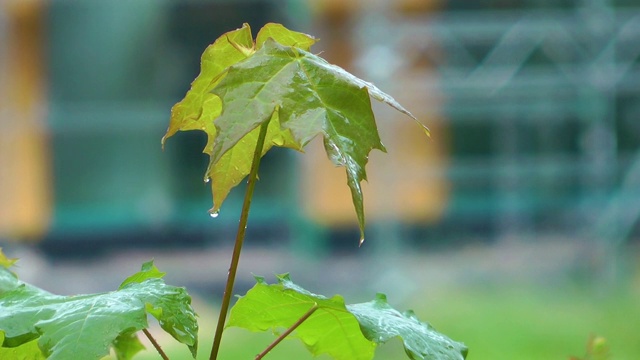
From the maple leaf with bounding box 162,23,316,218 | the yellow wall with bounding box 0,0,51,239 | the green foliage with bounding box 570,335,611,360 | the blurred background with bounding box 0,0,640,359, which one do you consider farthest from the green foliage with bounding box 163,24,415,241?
the yellow wall with bounding box 0,0,51,239

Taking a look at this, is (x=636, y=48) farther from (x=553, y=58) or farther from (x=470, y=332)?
(x=470, y=332)

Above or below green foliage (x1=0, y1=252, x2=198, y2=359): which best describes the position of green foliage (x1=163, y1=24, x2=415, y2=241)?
above

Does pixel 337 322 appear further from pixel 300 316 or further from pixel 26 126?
pixel 26 126

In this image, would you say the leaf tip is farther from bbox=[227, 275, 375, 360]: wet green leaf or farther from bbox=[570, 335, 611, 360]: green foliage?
bbox=[570, 335, 611, 360]: green foliage

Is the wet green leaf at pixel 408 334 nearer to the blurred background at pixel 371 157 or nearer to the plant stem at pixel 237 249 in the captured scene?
the plant stem at pixel 237 249

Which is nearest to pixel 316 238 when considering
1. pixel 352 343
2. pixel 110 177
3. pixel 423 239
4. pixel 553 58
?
pixel 423 239

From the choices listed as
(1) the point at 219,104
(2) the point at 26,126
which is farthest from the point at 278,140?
(2) the point at 26,126
